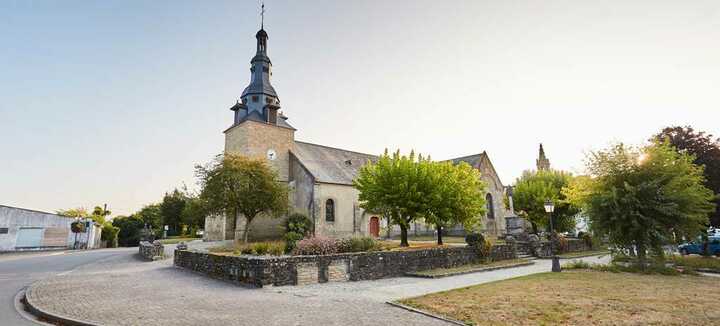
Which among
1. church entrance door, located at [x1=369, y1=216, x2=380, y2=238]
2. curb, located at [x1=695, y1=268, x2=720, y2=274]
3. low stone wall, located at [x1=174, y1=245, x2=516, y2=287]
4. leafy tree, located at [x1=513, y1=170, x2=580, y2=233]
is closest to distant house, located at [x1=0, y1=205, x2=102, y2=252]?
low stone wall, located at [x1=174, y1=245, x2=516, y2=287]

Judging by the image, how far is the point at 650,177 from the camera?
48.8 feet

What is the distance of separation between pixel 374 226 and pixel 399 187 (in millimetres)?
14874

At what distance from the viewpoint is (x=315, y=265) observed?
1220 centimetres

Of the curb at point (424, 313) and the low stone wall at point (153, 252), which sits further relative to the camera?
the low stone wall at point (153, 252)

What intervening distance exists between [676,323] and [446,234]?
3127 cm

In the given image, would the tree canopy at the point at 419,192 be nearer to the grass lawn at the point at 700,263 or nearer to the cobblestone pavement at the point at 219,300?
the cobblestone pavement at the point at 219,300

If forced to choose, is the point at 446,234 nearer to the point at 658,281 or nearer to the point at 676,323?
the point at 658,281

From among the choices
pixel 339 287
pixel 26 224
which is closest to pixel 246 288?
pixel 339 287

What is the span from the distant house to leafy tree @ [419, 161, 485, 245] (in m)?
34.6

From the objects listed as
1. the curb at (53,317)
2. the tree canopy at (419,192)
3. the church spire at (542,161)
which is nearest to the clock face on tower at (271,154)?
the tree canopy at (419,192)

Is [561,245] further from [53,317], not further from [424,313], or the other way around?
[53,317]

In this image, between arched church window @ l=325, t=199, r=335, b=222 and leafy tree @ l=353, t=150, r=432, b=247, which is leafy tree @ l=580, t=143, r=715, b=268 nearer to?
leafy tree @ l=353, t=150, r=432, b=247

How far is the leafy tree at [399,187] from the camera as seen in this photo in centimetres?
2039

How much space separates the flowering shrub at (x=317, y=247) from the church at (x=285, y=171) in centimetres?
1476
